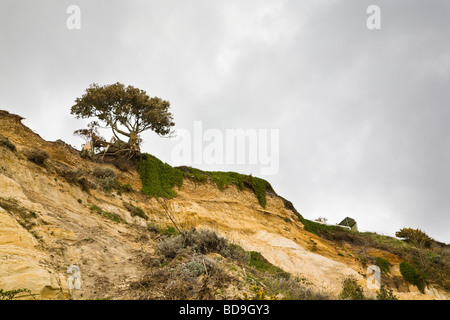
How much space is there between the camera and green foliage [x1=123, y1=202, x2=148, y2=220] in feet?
44.7

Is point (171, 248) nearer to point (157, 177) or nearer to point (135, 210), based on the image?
point (135, 210)

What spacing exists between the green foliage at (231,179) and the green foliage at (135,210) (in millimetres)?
7382

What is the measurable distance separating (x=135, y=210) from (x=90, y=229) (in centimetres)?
→ 499

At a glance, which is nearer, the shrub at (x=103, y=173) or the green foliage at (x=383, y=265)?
the shrub at (x=103, y=173)

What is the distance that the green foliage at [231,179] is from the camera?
22016 mm

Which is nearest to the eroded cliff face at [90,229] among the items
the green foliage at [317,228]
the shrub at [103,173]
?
the shrub at [103,173]

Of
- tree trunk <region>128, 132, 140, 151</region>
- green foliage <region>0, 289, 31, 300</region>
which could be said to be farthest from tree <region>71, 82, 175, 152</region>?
green foliage <region>0, 289, 31, 300</region>

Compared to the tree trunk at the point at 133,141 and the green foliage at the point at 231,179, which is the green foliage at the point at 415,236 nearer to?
the green foliage at the point at 231,179

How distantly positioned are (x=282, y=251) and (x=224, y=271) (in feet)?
38.0

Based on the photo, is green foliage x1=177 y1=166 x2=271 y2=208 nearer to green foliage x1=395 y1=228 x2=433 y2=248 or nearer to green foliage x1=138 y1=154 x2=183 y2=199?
green foliage x1=138 y1=154 x2=183 y2=199

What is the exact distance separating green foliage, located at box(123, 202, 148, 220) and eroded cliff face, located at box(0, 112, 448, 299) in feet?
1.19

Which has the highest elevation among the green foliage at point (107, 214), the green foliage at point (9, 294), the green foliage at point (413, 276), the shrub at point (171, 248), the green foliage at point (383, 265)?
the green foliage at point (107, 214)
